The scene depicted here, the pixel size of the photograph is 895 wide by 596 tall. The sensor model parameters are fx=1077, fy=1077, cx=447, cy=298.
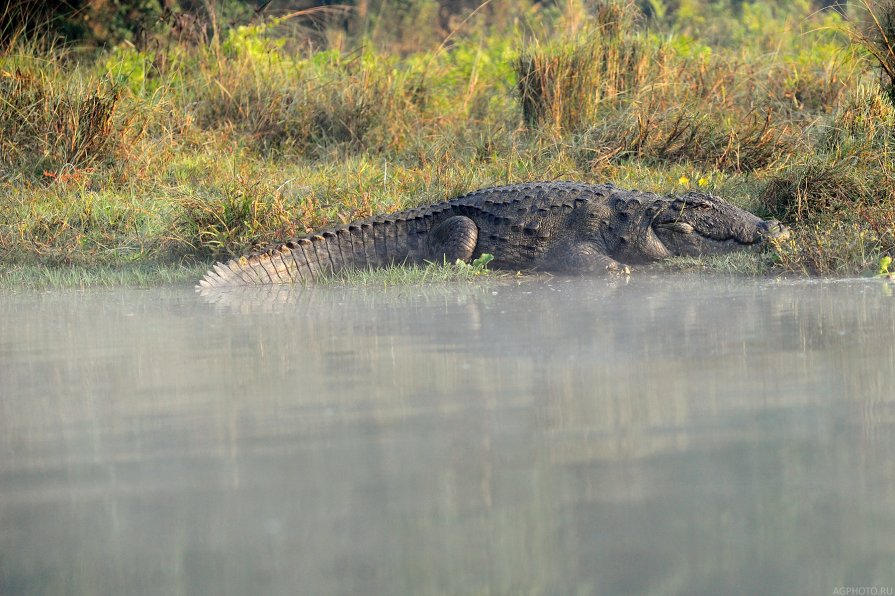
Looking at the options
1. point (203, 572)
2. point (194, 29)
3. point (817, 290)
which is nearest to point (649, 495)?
point (203, 572)

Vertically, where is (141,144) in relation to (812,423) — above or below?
below

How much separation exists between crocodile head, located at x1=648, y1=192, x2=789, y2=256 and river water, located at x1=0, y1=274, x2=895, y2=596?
2.53 meters

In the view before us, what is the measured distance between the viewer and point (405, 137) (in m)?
10.2

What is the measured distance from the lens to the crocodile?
24.2 ft

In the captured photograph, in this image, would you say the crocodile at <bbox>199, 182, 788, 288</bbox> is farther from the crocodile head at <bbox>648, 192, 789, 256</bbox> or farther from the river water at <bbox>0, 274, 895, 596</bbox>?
the river water at <bbox>0, 274, 895, 596</bbox>

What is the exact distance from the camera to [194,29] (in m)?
12.8

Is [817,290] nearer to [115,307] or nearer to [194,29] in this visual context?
[115,307]

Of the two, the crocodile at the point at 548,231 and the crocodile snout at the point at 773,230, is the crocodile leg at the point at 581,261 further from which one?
the crocodile snout at the point at 773,230

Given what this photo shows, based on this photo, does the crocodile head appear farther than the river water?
Yes

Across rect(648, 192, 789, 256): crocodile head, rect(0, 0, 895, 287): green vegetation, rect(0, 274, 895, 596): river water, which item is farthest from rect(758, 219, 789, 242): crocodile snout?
rect(0, 274, 895, 596): river water

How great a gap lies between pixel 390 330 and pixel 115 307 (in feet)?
6.29

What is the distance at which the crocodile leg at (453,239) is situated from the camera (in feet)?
24.2

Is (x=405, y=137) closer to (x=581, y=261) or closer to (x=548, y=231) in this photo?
(x=548, y=231)

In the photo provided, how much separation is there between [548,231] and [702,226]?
106 cm
